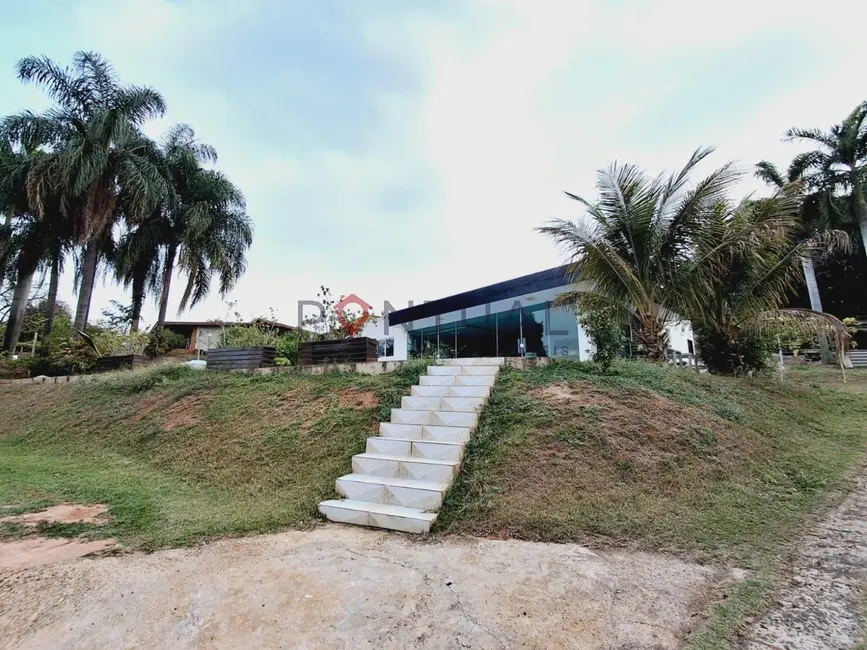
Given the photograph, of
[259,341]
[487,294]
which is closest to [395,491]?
[259,341]

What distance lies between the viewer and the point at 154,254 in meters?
15.1

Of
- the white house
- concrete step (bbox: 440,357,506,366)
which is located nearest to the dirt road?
concrete step (bbox: 440,357,506,366)

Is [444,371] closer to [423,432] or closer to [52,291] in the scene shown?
[423,432]

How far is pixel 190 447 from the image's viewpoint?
5.58 meters

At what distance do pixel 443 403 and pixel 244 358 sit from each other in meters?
5.00

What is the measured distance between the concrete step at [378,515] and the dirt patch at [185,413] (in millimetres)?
3724

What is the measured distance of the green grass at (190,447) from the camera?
373 centimetres

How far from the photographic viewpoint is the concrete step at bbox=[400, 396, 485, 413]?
5.16 m

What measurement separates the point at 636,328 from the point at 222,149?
1643cm

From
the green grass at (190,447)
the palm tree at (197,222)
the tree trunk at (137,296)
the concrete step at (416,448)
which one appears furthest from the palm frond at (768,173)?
the tree trunk at (137,296)

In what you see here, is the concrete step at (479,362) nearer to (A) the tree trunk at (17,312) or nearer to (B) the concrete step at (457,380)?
(B) the concrete step at (457,380)

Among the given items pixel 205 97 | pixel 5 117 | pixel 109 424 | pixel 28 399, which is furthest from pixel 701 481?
pixel 5 117

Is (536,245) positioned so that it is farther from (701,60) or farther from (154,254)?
(154,254)

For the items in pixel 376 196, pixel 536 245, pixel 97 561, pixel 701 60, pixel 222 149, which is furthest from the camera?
pixel 222 149
